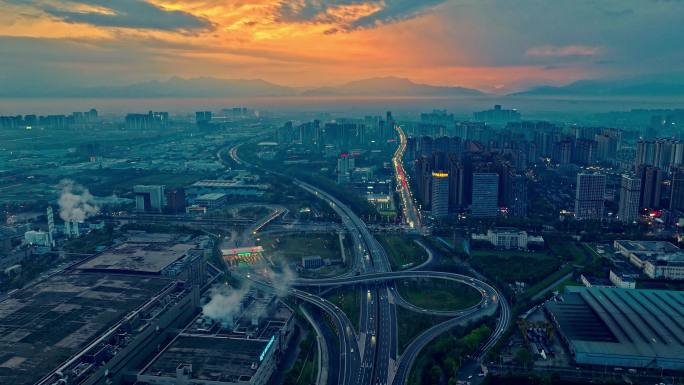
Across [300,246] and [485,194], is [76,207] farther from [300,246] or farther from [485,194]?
[485,194]

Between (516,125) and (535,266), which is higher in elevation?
(516,125)

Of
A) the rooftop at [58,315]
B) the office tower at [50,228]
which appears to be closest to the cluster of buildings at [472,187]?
the rooftop at [58,315]

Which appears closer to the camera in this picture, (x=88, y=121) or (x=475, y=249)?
(x=475, y=249)

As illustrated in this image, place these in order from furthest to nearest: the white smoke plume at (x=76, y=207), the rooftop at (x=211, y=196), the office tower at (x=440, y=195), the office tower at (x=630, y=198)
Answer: the rooftop at (x=211, y=196), the office tower at (x=440, y=195), the office tower at (x=630, y=198), the white smoke plume at (x=76, y=207)

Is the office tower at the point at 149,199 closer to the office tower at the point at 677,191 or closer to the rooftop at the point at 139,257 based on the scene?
the rooftop at the point at 139,257

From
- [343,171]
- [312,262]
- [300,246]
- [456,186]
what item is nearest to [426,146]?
[343,171]

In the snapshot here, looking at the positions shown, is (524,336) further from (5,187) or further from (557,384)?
(5,187)

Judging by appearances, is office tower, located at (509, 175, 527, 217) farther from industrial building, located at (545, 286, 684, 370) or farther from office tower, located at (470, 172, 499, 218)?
industrial building, located at (545, 286, 684, 370)

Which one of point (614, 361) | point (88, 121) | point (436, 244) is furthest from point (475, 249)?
point (88, 121)
